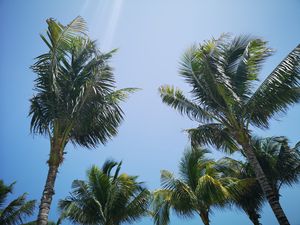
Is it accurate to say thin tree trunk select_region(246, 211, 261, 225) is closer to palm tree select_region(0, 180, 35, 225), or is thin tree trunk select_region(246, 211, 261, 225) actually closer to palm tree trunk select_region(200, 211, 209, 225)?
palm tree trunk select_region(200, 211, 209, 225)

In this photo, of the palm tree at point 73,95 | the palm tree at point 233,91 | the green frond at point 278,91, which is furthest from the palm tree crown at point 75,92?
the green frond at point 278,91

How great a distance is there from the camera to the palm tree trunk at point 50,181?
344 inches

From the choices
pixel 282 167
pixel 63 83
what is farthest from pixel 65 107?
pixel 282 167

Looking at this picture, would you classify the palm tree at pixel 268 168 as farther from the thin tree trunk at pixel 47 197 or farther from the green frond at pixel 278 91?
the thin tree trunk at pixel 47 197

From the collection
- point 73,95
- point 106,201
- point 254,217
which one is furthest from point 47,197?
point 254,217

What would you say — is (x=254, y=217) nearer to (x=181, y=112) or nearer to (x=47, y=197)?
(x=181, y=112)

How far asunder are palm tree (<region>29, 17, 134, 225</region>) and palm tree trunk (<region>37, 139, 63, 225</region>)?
3 centimetres

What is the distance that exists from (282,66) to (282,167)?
7839 mm

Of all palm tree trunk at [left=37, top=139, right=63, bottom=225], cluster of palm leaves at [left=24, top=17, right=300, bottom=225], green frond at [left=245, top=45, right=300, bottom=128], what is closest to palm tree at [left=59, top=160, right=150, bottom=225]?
cluster of palm leaves at [left=24, top=17, right=300, bottom=225]

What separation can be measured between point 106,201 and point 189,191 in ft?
14.6

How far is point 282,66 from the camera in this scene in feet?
39.2

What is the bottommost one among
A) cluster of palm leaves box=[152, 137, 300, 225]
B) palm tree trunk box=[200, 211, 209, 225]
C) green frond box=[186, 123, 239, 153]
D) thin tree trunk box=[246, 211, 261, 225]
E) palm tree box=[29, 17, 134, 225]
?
thin tree trunk box=[246, 211, 261, 225]

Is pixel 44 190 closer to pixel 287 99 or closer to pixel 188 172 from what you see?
pixel 188 172

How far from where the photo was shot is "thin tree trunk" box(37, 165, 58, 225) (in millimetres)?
8688
